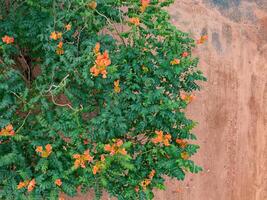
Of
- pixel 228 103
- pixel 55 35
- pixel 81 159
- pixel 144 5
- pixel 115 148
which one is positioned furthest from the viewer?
pixel 228 103

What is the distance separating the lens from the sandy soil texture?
974 centimetres

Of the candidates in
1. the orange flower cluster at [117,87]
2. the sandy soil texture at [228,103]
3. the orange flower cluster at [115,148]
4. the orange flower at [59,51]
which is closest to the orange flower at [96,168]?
the orange flower cluster at [115,148]

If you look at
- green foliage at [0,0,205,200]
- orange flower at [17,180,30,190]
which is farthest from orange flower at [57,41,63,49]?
orange flower at [17,180,30,190]

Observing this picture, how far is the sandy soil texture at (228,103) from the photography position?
32.0ft

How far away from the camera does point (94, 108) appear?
22.0 ft

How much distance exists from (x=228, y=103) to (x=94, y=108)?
4272 millimetres

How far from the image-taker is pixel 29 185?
6051 millimetres

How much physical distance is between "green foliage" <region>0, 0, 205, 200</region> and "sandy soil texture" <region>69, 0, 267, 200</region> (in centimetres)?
309

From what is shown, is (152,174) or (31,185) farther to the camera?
(152,174)

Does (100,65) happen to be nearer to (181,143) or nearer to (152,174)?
(181,143)

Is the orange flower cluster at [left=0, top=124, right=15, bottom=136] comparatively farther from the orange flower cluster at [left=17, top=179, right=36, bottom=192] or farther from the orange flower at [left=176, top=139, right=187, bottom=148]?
the orange flower at [left=176, top=139, right=187, bottom=148]

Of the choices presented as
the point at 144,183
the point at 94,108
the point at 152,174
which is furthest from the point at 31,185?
the point at 152,174

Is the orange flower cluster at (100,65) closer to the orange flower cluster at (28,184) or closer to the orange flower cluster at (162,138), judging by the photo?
the orange flower cluster at (162,138)

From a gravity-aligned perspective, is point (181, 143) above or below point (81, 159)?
above
